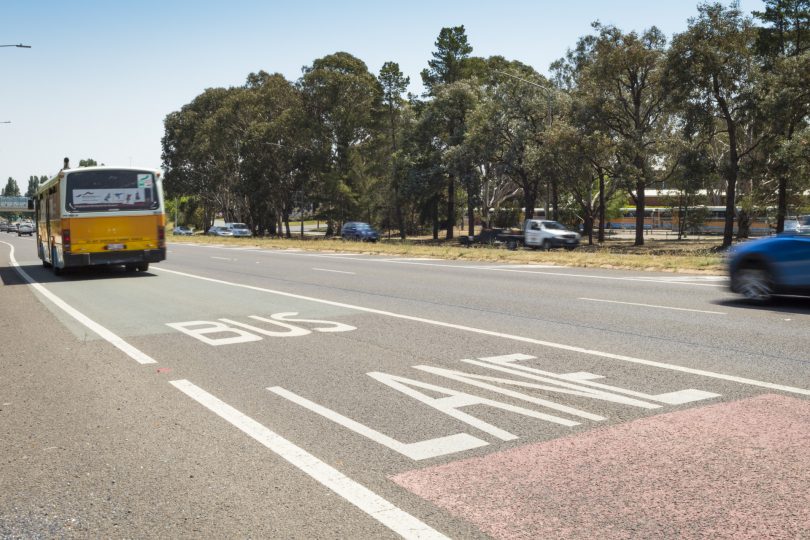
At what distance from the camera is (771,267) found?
11469 millimetres

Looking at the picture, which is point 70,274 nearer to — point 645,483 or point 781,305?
point 781,305

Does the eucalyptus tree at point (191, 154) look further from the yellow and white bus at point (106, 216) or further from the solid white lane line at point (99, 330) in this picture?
the solid white lane line at point (99, 330)

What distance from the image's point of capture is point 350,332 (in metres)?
9.32

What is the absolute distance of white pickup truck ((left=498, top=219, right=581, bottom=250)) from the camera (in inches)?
1451

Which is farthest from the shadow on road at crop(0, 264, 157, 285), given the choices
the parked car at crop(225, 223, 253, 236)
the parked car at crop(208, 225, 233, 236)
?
the parked car at crop(208, 225, 233, 236)

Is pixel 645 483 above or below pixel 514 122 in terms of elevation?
below

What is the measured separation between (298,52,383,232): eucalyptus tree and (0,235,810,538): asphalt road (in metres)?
50.5

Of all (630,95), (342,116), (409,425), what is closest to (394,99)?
(342,116)

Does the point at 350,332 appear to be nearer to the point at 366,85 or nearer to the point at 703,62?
the point at 703,62

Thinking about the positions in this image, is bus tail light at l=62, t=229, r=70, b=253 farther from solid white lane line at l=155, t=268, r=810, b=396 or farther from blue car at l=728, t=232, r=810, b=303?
blue car at l=728, t=232, r=810, b=303

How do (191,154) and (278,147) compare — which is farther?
(191,154)

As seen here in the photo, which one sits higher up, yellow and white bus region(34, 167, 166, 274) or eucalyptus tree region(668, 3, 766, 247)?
eucalyptus tree region(668, 3, 766, 247)

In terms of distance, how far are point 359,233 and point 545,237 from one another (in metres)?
20.0

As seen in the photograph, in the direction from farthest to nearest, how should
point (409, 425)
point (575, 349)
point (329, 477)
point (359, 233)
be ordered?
1. point (359, 233)
2. point (575, 349)
3. point (409, 425)
4. point (329, 477)
